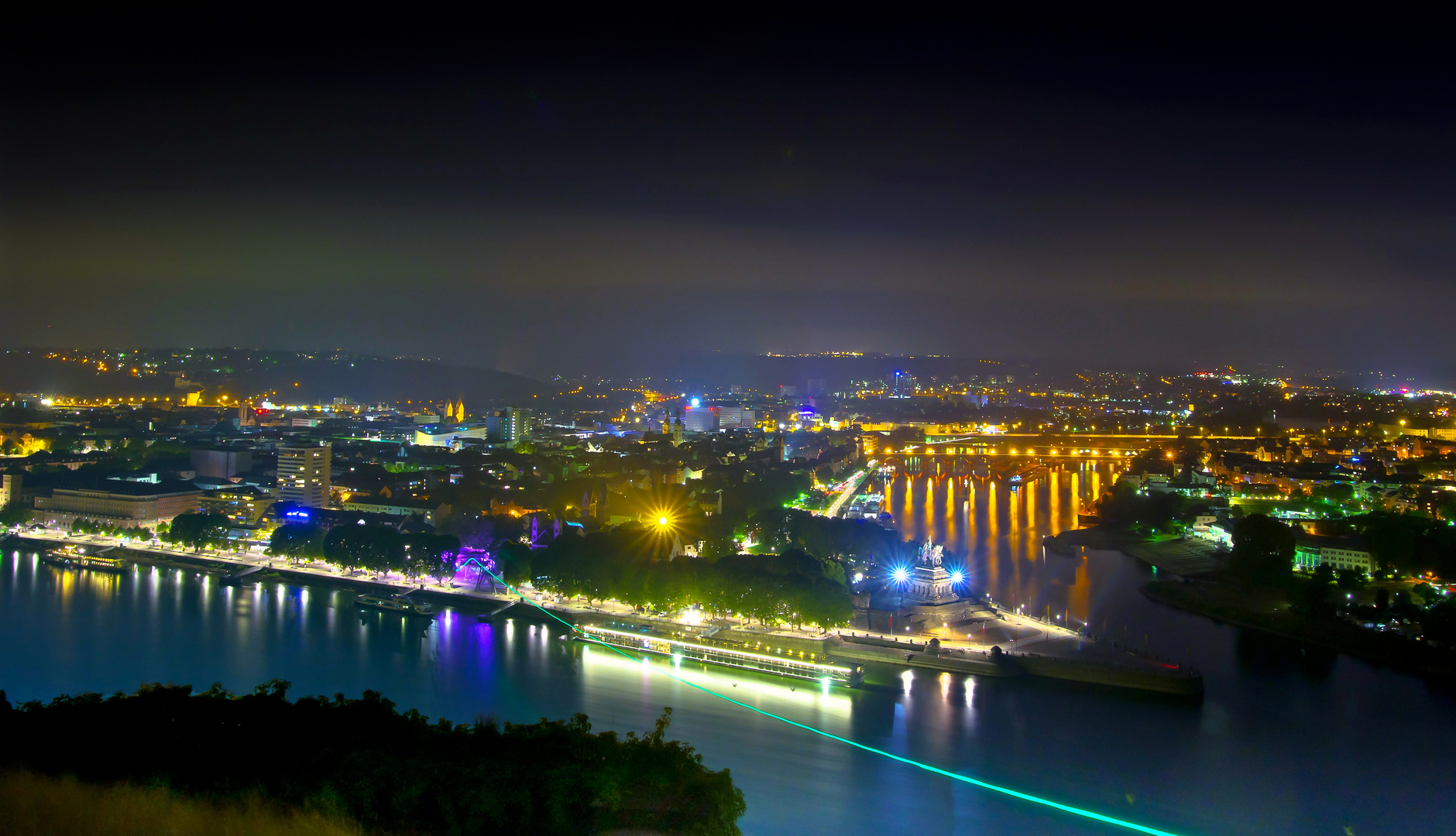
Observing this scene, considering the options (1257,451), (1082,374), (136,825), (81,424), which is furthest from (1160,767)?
(1082,374)

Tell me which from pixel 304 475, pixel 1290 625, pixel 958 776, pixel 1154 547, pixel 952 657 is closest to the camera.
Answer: pixel 958 776

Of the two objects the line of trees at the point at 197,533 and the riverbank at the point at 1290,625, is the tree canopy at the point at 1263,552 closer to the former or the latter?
the riverbank at the point at 1290,625

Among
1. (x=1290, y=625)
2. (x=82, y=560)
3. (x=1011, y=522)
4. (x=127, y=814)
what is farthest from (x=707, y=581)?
(x=82, y=560)

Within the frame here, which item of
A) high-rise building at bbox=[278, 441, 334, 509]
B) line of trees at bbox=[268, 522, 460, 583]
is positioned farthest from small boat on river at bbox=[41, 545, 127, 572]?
high-rise building at bbox=[278, 441, 334, 509]

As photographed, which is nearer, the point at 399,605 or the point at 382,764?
the point at 382,764

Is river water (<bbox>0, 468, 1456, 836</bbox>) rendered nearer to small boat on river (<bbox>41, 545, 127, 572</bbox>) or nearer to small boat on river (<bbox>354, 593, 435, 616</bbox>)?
small boat on river (<bbox>354, 593, 435, 616</bbox>)

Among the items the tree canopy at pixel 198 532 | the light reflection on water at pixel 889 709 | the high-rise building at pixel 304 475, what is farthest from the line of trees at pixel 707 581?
the high-rise building at pixel 304 475

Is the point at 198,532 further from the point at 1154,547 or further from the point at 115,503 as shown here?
the point at 1154,547
